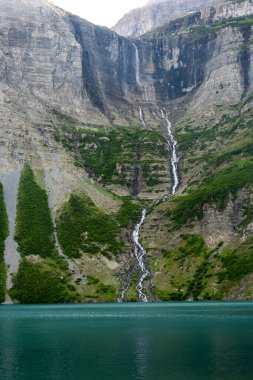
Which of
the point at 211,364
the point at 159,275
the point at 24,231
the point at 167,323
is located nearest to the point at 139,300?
the point at 159,275

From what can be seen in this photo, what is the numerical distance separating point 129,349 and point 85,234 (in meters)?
129

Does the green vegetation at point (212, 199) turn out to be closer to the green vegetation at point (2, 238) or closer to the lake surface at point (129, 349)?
the green vegetation at point (2, 238)

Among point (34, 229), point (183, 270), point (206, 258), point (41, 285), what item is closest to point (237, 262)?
point (206, 258)

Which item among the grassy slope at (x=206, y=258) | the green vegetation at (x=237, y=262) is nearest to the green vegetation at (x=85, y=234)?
the grassy slope at (x=206, y=258)

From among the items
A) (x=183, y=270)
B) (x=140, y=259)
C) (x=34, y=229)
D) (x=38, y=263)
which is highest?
(x=34, y=229)

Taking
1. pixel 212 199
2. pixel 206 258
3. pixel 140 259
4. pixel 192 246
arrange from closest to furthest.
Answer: pixel 206 258 < pixel 192 246 < pixel 140 259 < pixel 212 199

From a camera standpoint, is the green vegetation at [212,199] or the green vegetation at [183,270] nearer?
the green vegetation at [183,270]

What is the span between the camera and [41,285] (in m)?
160

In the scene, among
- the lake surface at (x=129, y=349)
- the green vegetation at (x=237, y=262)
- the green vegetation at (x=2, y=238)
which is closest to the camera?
the lake surface at (x=129, y=349)

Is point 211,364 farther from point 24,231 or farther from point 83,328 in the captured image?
point 24,231

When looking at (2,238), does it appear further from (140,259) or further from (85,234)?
(140,259)

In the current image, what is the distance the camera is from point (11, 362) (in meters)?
54.9

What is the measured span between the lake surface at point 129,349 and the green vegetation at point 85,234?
285 feet

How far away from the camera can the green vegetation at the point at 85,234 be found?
593ft
